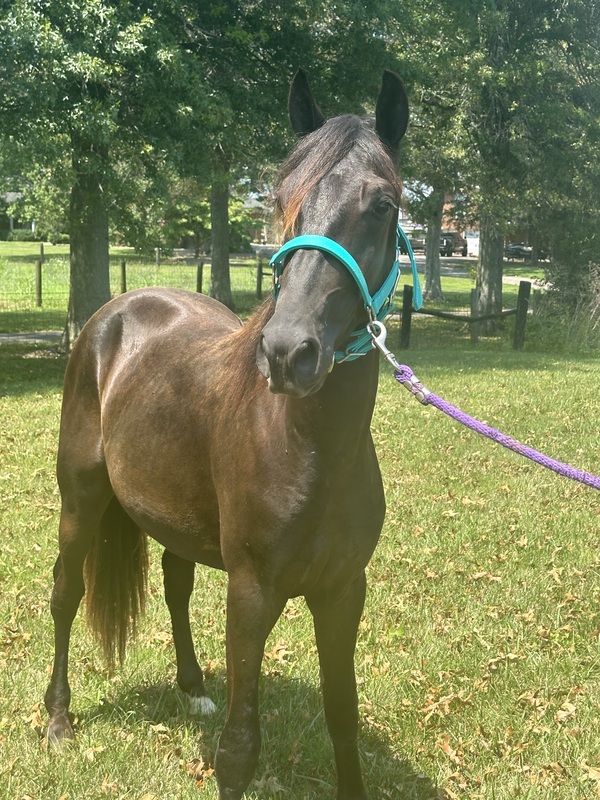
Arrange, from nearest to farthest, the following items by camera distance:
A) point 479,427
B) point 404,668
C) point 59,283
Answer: point 479,427 → point 404,668 → point 59,283

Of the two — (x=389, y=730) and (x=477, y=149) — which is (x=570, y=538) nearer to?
(x=389, y=730)

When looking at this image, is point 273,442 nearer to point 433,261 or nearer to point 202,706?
point 202,706

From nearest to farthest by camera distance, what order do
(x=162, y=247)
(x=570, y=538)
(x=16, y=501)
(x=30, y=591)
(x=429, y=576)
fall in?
(x=30, y=591) → (x=429, y=576) → (x=570, y=538) → (x=16, y=501) → (x=162, y=247)

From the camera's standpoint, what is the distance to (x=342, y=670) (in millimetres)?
2982

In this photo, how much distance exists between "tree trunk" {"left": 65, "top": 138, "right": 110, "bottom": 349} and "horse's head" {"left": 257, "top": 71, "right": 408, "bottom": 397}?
10.6 m

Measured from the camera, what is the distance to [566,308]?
20.0m

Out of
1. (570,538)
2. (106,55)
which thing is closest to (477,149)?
(106,55)

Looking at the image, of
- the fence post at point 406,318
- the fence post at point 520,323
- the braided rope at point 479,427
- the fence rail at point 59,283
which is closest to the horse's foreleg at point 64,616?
the braided rope at point 479,427

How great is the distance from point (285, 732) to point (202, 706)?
0.44 metres

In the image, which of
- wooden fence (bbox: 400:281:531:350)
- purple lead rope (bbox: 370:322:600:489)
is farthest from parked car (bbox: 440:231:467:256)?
purple lead rope (bbox: 370:322:600:489)

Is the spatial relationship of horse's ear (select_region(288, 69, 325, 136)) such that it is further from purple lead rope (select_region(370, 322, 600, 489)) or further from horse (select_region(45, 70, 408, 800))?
purple lead rope (select_region(370, 322, 600, 489))

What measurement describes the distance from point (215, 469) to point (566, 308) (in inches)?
726

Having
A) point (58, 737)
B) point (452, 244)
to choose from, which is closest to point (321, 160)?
point (58, 737)

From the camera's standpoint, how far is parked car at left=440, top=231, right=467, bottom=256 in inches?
2513
